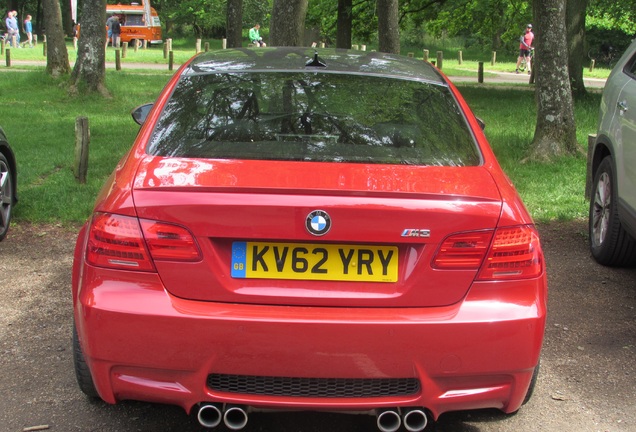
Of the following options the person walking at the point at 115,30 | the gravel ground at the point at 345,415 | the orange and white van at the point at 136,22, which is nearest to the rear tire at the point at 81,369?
the gravel ground at the point at 345,415

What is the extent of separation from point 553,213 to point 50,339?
5.22 m

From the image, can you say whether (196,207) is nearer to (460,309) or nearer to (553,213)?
(460,309)

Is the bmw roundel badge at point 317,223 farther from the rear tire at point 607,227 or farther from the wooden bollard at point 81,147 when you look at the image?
the wooden bollard at point 81,147

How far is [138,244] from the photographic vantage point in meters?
3.06

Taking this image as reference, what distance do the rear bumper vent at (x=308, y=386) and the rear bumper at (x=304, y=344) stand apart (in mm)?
22

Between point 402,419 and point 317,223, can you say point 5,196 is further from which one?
point 402,419

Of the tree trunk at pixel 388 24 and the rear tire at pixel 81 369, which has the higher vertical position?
the tree trunk at pixel 388 24

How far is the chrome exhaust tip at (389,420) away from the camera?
310 centimetres

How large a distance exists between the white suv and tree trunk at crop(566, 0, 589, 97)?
537 inches

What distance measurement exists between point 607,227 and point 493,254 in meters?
3.55

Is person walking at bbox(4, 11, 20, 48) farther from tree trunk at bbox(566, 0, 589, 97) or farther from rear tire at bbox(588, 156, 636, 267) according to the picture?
rear tire at bbox(588, 156, 636, 267)

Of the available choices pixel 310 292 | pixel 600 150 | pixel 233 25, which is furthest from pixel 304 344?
pixel 233 25

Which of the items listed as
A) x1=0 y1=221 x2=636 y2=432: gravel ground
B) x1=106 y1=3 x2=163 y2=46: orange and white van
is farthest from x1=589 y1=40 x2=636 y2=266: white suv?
x1=106 y1=3 x2=163 y2=46: orange and white van

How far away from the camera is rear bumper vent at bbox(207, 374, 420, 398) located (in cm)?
306
